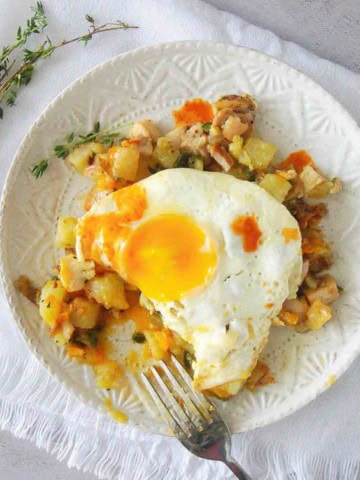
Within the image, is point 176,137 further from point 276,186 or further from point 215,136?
point 276,186

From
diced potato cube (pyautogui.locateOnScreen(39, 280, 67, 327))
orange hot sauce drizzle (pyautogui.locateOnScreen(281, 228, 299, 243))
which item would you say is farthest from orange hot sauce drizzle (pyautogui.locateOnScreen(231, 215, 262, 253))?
diced potato cube (pyautogui.locateOnScreen(39, 280, 67, 327))

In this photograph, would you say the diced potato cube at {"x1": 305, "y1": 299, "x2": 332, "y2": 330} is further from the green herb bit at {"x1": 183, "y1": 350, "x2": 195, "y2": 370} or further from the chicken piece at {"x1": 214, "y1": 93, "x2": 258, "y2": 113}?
the chicken piece at {"x1": 214, "y1": 93, "x2": 258, "y2": 113}

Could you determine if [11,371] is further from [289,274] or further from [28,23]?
[28,23]

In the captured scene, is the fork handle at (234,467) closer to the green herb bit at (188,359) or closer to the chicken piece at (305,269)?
the green herb bit at (188,359)

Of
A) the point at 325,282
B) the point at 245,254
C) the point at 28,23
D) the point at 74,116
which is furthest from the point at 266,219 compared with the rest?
the point at 28,23

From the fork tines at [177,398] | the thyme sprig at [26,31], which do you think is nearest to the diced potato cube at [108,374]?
the fork tines at [177,398]

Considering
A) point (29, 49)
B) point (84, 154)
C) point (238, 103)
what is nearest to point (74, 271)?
point (84, 154)
